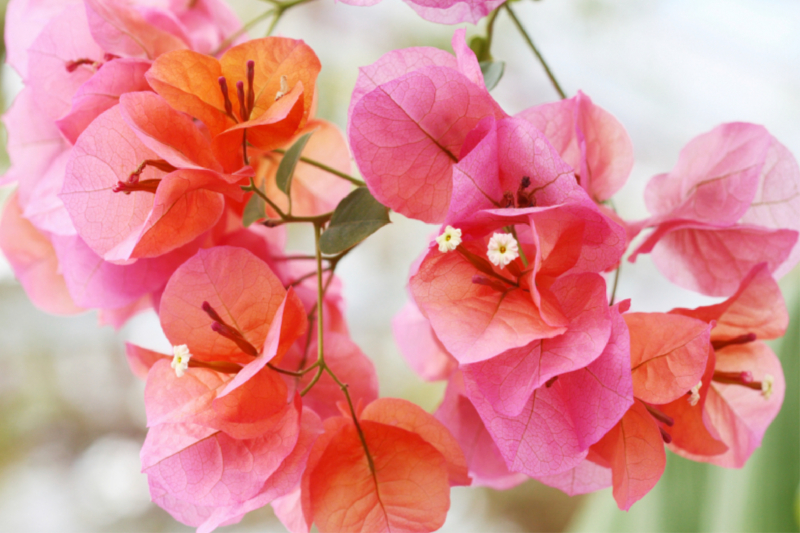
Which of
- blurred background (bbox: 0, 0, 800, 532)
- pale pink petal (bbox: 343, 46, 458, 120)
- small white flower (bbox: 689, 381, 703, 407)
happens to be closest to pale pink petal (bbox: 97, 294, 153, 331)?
→ pale pink petal (bbox: 343, 46, 458, 120)

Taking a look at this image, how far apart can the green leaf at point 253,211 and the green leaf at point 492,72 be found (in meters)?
0.15

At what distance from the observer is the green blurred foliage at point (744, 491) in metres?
0.76

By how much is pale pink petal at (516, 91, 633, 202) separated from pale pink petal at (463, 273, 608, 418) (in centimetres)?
8

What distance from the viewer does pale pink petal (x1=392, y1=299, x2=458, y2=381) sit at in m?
0.52

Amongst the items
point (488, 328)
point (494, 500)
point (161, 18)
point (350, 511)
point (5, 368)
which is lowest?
point (494, 500)

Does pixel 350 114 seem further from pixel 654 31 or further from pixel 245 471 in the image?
pixel 654 31

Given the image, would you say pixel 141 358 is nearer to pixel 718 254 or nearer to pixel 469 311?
pixel 469 311

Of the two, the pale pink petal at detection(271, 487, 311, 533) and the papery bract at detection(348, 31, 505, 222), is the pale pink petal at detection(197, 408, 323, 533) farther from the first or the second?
the papery bract at detection(348, 31, 505, 222)

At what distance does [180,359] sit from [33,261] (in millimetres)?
200

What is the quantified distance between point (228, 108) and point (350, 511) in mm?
232

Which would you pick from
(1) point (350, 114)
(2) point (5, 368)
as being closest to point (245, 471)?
(1) point (350, 114)

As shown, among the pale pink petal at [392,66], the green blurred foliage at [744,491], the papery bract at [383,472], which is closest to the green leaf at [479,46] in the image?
the pale pink petal at [392,66]

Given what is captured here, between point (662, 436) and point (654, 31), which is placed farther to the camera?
point (654, 31)

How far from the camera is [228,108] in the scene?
0.35 meters
